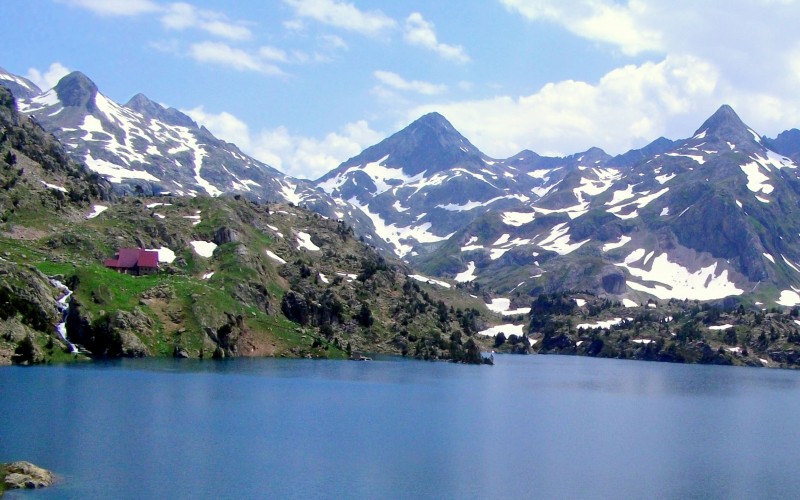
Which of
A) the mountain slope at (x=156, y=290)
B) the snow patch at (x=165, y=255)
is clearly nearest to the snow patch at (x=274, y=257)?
the mountain slope at (x=156, y=290)

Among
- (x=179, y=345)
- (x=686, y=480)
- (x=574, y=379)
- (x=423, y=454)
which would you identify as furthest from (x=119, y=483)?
(x=574, y=379)

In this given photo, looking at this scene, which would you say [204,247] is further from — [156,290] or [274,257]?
[156,290]

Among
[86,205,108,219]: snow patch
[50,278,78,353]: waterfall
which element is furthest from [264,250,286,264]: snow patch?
[50,278,78,353]: waterfall

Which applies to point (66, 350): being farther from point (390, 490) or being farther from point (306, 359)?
point (390, 490)

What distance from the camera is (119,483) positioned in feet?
167

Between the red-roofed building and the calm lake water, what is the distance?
3753 centimetres

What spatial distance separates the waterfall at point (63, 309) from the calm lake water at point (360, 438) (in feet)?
30.9

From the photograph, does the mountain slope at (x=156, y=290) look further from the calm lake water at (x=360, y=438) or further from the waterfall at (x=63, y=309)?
the calm lake water at (x=360, y=438)

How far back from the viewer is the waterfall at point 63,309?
117319mm

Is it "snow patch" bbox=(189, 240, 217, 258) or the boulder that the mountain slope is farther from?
the boulder

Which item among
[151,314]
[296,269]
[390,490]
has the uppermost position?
[296,269]

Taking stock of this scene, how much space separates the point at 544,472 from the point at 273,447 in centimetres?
2247

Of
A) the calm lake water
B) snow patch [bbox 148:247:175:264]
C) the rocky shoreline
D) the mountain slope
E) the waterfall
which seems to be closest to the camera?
the rocky shoreline

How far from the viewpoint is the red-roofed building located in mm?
154238
